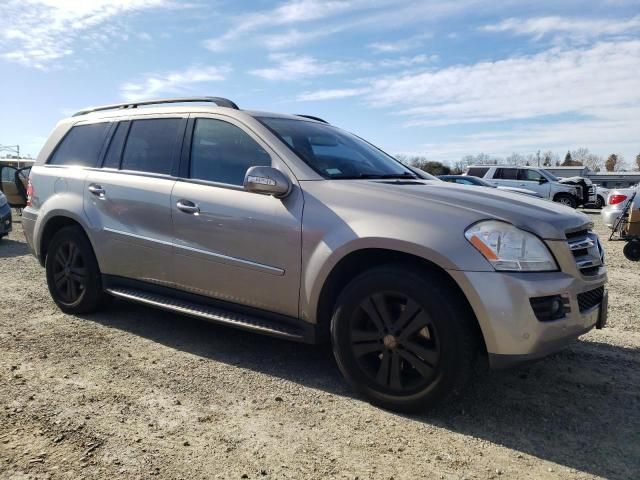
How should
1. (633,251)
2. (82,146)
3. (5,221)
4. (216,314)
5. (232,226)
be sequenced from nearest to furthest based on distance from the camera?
(232,226) < (216,314) < (82,146) < (633,251) < (5,221)

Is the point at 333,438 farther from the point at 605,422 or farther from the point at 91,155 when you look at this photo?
the point at 91,155

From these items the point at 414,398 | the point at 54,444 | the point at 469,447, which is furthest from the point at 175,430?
the point at 469,447

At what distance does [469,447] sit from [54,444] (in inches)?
82.0

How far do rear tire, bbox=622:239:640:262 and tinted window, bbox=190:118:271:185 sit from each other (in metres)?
7.66

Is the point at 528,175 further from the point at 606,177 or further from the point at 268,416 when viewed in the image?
the point at 606,177

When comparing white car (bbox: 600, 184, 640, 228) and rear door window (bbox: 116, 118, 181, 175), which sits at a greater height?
rear door window (bbox: 116, 118, 181, 175)

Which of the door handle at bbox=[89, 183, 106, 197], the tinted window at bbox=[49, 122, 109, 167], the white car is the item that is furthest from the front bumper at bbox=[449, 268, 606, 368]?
the white car

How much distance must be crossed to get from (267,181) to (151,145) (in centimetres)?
157

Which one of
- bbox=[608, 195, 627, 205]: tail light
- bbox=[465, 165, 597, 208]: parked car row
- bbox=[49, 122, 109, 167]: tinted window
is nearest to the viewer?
bbox=[49, 122, 109, 167]: tinted window

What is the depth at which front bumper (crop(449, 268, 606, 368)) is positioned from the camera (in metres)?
2.65

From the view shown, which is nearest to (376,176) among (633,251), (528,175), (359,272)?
(359,272)

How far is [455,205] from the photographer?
2.93m

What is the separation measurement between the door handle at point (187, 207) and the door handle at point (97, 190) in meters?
1.03

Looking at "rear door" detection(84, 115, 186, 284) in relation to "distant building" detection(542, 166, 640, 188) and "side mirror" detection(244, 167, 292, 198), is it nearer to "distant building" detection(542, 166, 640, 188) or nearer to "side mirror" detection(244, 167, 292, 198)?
"side mirror" detection(244, 167, 292, 198)
